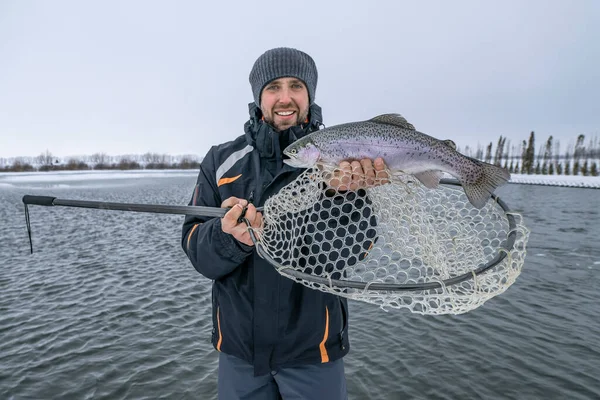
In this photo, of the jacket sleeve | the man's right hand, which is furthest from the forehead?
the jacket sleeve

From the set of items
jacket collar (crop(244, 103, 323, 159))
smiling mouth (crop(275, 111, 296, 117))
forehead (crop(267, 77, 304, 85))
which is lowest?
jacket collar (crop(244, 103, 323, 159))

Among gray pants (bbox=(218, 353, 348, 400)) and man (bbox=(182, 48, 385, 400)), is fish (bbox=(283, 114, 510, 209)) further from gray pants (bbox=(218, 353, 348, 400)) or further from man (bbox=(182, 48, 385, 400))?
gray pants (bbox=(218, 353, 348, 400))

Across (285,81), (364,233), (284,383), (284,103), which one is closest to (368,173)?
(364,233)

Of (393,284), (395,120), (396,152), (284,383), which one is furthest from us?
(395,120)

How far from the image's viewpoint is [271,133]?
288cm

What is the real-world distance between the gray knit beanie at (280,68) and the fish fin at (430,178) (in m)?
1.24

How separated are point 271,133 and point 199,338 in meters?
5.35

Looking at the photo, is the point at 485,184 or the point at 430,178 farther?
the point at 430,178

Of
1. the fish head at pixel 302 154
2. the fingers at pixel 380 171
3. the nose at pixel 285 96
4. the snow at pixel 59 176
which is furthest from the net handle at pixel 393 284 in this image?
the snow at pixel 59 176

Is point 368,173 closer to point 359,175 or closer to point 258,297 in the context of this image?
point 359,175

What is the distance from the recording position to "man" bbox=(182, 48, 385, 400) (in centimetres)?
251

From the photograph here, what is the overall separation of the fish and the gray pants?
60.1 inches

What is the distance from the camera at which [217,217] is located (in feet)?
8.47

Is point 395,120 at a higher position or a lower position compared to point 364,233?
higher
